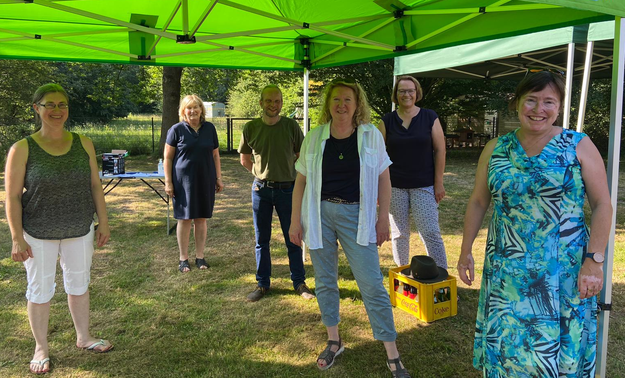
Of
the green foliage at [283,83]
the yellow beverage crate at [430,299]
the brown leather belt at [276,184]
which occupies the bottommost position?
the yellow beverage crate at [430,299]

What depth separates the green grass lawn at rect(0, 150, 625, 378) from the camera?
277 centimetres

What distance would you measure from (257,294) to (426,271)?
1429 mm

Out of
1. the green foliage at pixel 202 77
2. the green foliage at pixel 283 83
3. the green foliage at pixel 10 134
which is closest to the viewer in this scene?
the green foliage at pixel 10 134

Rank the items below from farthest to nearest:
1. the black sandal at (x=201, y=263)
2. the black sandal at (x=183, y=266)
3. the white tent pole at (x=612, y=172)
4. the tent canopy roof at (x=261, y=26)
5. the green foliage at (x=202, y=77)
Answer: the green foliage at (x=202, y=77)
the black sandal at (x=201, y=263)
the black sandal at (x=183, y=266)
the tent canopy roof at (x=261, y=26)
the white tent pole at (x=612, y=172)

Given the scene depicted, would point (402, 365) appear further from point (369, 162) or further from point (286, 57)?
point (286, 57)

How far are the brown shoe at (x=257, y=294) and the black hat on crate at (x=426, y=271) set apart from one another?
1.29 meters

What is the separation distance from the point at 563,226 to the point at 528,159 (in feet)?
0.95

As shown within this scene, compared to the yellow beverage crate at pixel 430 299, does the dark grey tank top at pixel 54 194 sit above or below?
above

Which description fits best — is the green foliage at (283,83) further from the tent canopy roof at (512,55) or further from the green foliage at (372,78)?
the tent canopy roof at (512,55)

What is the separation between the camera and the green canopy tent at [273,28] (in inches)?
101

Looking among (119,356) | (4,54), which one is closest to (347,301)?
(119,356)

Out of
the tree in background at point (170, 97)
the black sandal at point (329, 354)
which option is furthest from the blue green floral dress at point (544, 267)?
the tree in background at point (170, 97)

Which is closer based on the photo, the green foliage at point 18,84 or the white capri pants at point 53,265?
the white capri pants at point 53,265

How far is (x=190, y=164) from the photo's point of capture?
4219 millimetres
